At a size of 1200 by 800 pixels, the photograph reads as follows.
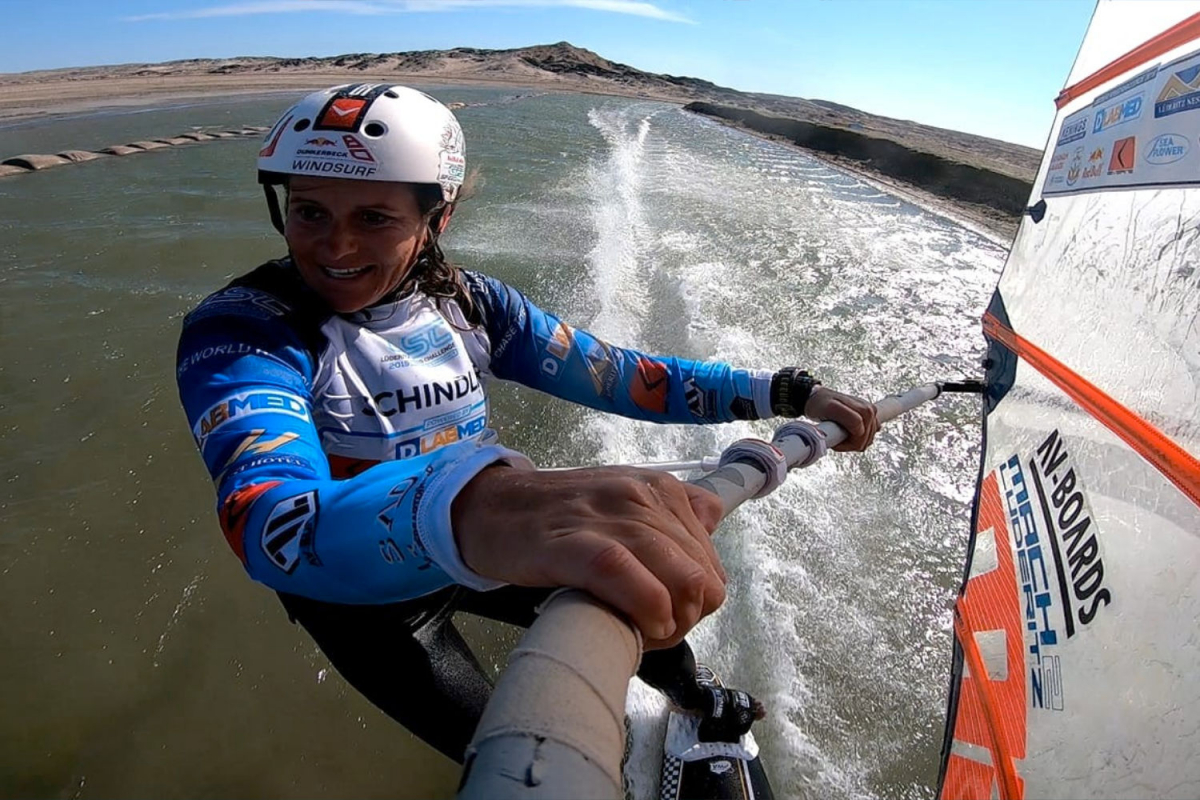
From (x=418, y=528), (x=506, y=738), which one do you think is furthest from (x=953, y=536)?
(x=506, y=738)

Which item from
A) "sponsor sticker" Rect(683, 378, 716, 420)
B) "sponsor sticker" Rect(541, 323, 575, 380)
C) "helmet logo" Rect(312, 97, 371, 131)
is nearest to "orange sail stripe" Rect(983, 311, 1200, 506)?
"sponsor sticker" Rect(683, 378, 716, 420)

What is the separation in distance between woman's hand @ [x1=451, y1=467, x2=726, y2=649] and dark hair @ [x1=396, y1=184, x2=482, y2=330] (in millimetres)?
1320

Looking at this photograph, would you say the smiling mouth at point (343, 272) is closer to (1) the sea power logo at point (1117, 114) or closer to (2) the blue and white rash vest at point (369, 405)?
(2) the blue and white rash vest at point (369, 405)

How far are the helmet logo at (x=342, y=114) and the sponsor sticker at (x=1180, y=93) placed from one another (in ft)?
7.35

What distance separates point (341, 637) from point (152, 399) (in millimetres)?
3416

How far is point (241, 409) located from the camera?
144 centimetres

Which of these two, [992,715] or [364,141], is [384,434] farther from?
[992,715]

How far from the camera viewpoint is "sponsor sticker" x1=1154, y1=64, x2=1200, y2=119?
1.87 m

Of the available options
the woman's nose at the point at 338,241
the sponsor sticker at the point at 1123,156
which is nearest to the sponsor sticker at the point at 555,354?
the woman's nose at the point at 338,241

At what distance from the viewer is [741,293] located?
6.70 m

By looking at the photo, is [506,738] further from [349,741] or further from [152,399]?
[152,399]

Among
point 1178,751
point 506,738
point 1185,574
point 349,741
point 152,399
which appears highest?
point 506,738

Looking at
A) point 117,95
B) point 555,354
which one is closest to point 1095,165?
point 555,354

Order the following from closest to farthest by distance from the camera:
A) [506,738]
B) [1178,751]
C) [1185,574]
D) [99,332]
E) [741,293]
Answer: [506,738] < [1178,751] < [1185,574] < [99,332] < [741,293]
